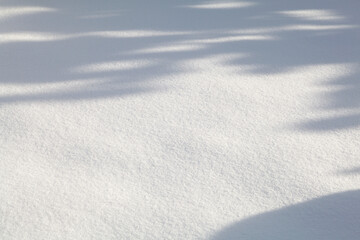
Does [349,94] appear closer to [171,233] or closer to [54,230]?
[171,233]

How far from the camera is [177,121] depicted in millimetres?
2148

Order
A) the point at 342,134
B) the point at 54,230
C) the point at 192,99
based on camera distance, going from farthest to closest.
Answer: the point at 192,99 → the point at 342,134 → the point at 54,230

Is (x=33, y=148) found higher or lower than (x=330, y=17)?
lower

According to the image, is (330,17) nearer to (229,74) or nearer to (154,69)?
(229,74)

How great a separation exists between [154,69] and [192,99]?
35cm

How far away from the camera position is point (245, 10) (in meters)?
3.27

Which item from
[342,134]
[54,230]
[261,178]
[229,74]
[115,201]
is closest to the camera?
[54,230]

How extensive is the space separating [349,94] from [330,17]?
3.21ft

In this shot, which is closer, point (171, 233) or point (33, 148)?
point (171, 233)

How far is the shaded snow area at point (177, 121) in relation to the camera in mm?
1646

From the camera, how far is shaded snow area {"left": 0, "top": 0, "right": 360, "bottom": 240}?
1646 mm

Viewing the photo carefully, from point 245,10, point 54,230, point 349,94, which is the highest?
point 245,10

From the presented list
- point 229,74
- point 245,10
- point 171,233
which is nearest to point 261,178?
point 171,233

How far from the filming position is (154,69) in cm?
256
